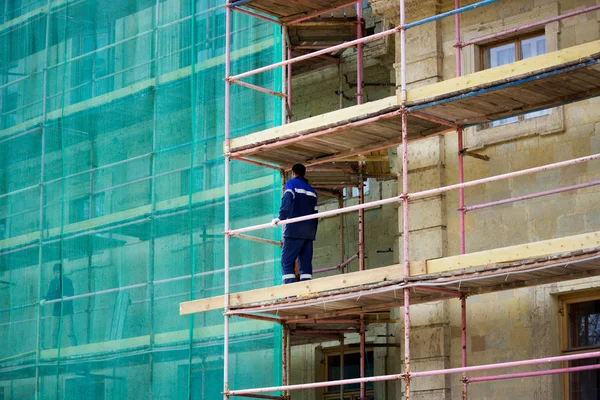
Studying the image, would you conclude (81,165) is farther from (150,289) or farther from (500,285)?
(500,285)

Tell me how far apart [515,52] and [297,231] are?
3.76 meters

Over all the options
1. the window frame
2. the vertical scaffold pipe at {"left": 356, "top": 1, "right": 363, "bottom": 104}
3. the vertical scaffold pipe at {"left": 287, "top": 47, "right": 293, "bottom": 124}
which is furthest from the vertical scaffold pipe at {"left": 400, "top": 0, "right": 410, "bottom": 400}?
the vertical scaffold pipe at {"left": 287, "top": 47, "right": 293, "bottom": 124}

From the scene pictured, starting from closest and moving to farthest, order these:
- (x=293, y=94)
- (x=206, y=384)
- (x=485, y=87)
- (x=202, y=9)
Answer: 1. (x=485, y=87)
2. (x=206, y=384)
3. (x=202, y=9)
4. (x=293, y=94)

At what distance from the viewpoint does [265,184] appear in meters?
21.5

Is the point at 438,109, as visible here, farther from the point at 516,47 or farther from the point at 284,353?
the point at 284,353

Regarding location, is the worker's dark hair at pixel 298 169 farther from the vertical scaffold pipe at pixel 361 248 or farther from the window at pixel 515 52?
the window at pixel 515 52

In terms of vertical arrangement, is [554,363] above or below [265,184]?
below

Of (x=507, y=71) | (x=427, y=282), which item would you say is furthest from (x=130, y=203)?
(x=507, y=71)

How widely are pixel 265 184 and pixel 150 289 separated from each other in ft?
8.03

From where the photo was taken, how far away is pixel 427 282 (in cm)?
1747

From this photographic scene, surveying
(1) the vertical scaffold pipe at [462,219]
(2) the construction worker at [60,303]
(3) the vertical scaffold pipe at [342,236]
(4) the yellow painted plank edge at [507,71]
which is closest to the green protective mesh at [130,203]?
(2) the construction worker at [60,303]

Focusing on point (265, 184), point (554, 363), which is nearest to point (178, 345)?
point (265, 184)

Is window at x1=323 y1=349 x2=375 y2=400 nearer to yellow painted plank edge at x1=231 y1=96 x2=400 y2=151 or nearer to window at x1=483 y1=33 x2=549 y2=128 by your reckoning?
yellow painted plank edge at x1=231 y1=96 x2=400 y2=151

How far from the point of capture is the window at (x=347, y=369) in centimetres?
2342
